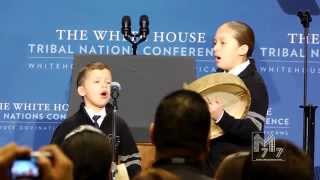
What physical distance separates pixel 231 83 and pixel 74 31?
1.86 meters

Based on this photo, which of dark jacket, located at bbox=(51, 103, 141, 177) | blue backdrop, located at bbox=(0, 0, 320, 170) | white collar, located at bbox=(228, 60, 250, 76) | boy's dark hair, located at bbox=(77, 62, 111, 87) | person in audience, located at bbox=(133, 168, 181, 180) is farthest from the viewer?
blue backdrop, located at bbox=(0, 0, 320, 170)

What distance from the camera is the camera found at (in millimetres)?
1491

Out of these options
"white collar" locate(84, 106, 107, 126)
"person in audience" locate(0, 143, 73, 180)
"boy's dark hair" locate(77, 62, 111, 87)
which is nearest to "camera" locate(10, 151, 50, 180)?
"person in audience" locate(0, 143, 73, 180)

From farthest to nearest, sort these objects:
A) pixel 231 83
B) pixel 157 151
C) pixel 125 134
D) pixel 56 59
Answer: pixel 56 59, pixel 125 134, pixel 231 83, pixel 157 151

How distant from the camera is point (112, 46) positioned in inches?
221

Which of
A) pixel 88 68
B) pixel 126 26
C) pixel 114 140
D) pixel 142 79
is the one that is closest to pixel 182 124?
pixel 114 140

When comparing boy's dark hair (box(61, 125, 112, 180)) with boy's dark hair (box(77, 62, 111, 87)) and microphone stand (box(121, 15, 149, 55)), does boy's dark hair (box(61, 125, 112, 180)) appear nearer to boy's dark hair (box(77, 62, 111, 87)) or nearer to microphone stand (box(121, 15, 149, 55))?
boy's dark hair (box(77, 62, 111, 87))

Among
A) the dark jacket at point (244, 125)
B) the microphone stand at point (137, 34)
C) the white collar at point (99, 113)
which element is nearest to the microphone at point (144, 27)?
the microphone stand at point (137, 34)

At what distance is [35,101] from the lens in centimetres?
559

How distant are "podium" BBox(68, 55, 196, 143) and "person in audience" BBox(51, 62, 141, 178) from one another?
183mm

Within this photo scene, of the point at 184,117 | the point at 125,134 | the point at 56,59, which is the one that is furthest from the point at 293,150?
the point at 56,59

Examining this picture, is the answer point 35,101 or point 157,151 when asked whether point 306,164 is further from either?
point 35,101

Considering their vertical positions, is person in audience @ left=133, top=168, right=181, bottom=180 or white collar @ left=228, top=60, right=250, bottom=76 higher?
white collar @ left=228, top=60, right=250, bottom=76

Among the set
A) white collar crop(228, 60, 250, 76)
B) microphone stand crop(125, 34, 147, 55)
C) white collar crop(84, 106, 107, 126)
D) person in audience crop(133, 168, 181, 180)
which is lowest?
white collar crop(84, 106, 107, 126)
